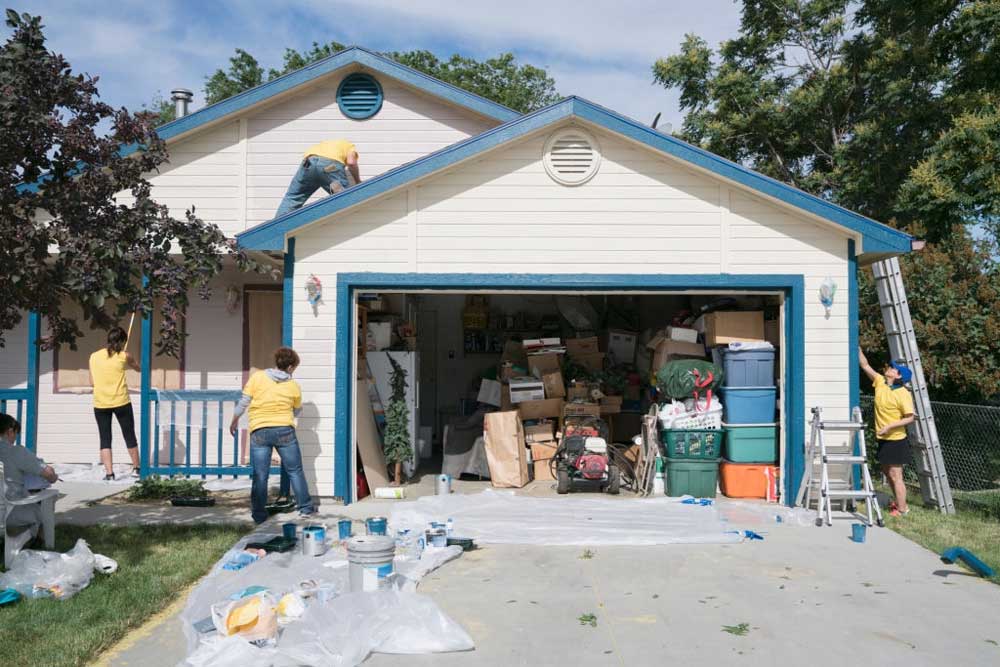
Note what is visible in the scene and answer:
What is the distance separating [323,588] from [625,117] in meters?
5.91

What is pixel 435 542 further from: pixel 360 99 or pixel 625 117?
pixel 360 99

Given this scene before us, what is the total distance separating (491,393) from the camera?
1226cm

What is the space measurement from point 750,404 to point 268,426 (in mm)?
5304

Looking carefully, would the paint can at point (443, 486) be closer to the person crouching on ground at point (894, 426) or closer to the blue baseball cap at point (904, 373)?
the person crouching on ground at point (894, 426)

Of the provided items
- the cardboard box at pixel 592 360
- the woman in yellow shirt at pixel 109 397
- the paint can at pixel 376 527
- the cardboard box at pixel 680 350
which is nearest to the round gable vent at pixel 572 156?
the cardboard box at pixel 680 350

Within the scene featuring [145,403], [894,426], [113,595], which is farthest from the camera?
[145,403]

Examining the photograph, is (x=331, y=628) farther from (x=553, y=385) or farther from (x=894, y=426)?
(x=553, y=385)

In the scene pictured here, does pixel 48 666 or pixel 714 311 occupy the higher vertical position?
pixel 714 311

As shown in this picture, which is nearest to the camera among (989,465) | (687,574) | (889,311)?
(687,574)

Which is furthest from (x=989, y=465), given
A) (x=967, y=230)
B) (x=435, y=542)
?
(x=435, y=542)

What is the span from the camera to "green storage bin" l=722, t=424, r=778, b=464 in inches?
385

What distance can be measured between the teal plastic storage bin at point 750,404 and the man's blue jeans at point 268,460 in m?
4.81

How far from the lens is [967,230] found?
543 inches

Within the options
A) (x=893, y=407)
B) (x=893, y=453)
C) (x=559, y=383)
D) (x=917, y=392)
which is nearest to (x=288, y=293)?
(x=559, y=383)
